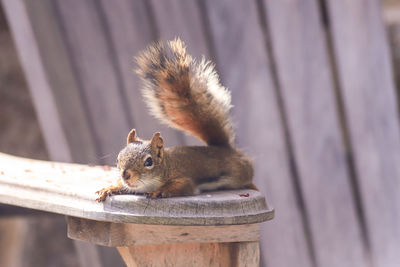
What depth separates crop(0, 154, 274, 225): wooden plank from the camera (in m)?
0.75

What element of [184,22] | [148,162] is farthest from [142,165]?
[184,22]

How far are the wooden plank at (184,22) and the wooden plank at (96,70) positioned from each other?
0.54 feet

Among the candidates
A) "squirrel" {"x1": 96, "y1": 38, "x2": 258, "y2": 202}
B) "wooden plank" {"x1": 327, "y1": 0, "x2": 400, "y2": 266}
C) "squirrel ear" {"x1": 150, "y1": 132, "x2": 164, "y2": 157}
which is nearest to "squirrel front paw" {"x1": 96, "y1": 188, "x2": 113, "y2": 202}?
"squirrel" {"x1": 96, "y1": 38, "x2": 258, "y2": 202}

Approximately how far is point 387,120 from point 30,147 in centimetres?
128

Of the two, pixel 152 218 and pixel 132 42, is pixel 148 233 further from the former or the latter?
pixel 132 42

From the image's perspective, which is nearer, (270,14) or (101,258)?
(270,14)

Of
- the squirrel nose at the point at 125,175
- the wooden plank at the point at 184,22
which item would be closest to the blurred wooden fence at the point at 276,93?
the wooden plank at the point at 184,22

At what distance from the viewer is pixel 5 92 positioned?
2.12m

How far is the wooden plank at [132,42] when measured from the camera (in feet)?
5.18

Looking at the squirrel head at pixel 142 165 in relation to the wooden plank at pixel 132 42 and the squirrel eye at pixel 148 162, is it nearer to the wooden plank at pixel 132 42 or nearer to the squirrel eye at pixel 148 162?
the squirrel eye at pixel 148 162

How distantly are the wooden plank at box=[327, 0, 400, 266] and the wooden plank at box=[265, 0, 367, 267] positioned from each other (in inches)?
1.7

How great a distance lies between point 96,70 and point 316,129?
64 cm

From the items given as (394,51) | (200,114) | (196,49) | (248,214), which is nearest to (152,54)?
(200,114)

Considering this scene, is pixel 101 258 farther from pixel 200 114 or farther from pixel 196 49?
pixel 200 114
